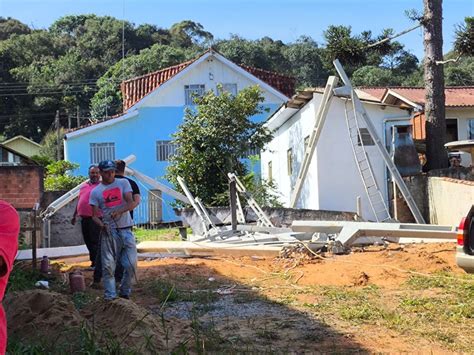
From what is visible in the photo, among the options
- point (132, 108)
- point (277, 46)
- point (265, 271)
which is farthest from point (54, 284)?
point (277, 46)

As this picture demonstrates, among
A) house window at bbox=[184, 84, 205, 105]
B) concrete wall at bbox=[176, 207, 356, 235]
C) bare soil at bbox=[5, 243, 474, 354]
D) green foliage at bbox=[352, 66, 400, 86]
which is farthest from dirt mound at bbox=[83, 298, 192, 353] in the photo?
green foliage at bbox=[352, 66, 400, 86]

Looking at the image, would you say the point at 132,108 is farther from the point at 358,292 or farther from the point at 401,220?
the point at 358,292

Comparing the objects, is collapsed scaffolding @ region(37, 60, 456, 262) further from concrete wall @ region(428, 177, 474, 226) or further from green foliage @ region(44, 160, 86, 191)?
green foliage @ region(44, 160, 86, 191)

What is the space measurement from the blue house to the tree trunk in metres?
14.2

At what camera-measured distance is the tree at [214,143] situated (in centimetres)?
2161

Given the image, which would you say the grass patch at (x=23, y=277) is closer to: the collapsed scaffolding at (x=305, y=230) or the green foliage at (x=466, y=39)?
the collapsed scaffolding at (x=305, y=230)

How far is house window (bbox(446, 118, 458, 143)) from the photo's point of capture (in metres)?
22.5

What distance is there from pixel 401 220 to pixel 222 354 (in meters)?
12.7

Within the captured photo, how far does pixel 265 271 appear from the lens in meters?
10.4

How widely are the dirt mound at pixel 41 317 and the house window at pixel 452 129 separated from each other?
60.9 ft

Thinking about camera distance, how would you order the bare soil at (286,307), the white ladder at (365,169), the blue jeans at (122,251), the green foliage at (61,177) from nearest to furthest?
the bare soil at (286,307), the blue jeans at (122,251), the white ladder at (365,169), the green foliage at (61,177)

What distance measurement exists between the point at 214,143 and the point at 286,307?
14.7 meters

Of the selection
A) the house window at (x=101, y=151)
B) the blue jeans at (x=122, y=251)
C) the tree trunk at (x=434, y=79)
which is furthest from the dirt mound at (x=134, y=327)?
the house window at (x=101, y=151)

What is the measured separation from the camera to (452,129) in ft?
74.6
